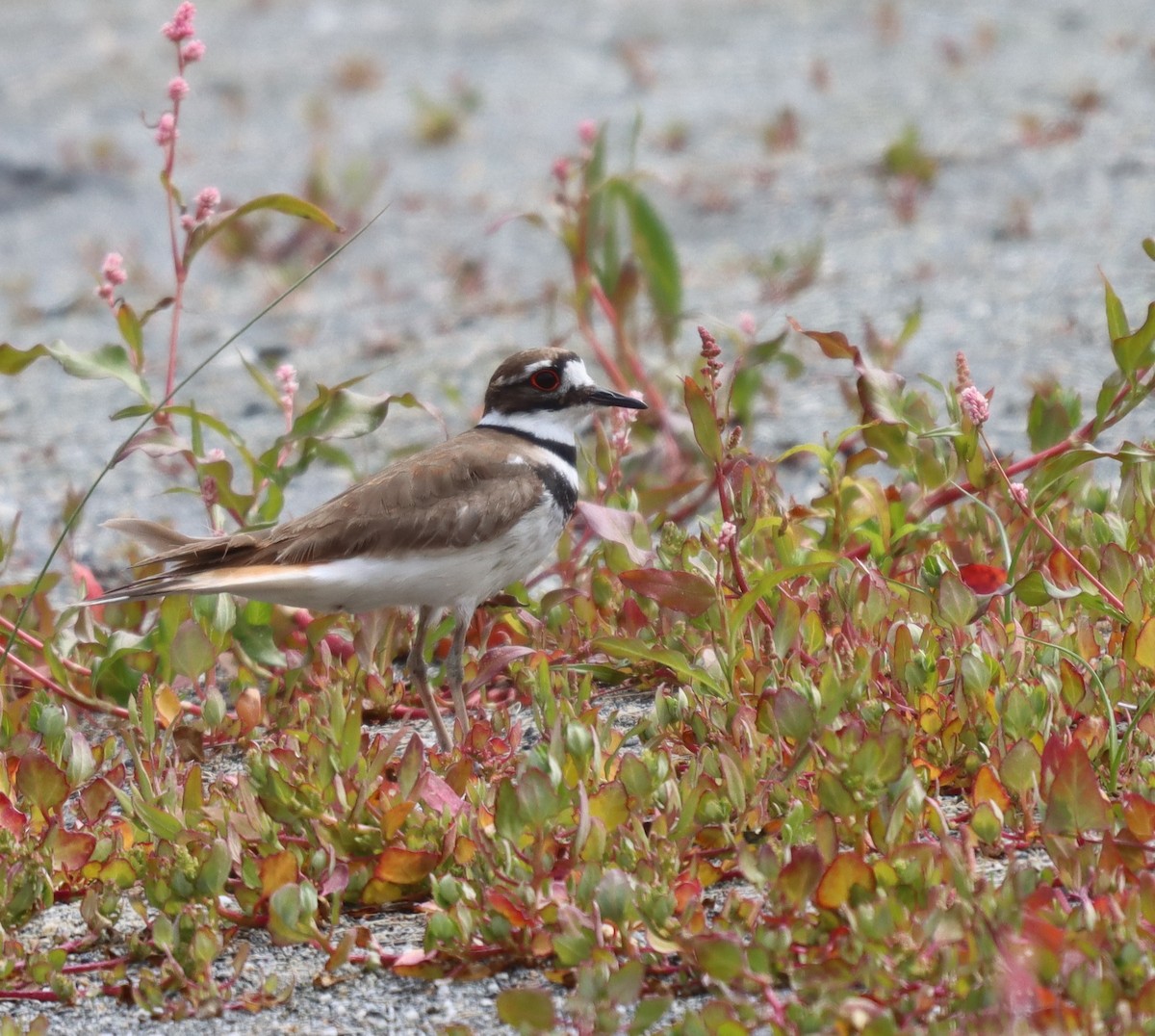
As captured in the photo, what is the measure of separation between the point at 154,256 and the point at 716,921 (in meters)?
8.41

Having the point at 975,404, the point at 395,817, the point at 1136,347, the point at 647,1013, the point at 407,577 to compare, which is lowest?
the point at 647,1013

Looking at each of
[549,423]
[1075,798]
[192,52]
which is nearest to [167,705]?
[549,423]

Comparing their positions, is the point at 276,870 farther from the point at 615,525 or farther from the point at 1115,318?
the point at 1115,318

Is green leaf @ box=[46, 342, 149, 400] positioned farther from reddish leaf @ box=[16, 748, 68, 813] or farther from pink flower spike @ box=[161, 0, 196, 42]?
reddish leaf @ box=[16, 748, 68, 813]

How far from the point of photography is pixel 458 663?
442 cm

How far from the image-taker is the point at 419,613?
15.1 feet

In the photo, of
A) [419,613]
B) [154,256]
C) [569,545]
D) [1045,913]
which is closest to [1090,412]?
[569,545]

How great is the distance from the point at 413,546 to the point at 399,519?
0.09 m

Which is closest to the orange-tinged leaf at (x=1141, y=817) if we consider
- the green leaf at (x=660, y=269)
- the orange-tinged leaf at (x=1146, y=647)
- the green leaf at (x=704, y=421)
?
the orange-tinged leaf at (x=1146, y=647)

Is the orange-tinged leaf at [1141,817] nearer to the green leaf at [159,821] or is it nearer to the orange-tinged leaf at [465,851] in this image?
the orange-tinged leaf at [465,851]

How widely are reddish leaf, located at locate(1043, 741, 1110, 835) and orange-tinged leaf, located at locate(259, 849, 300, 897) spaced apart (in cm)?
148

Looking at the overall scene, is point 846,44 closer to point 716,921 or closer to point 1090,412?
point 1090,412

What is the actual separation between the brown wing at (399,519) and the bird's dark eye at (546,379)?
1.60 feet

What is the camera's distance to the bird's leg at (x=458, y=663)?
428 centimetres
